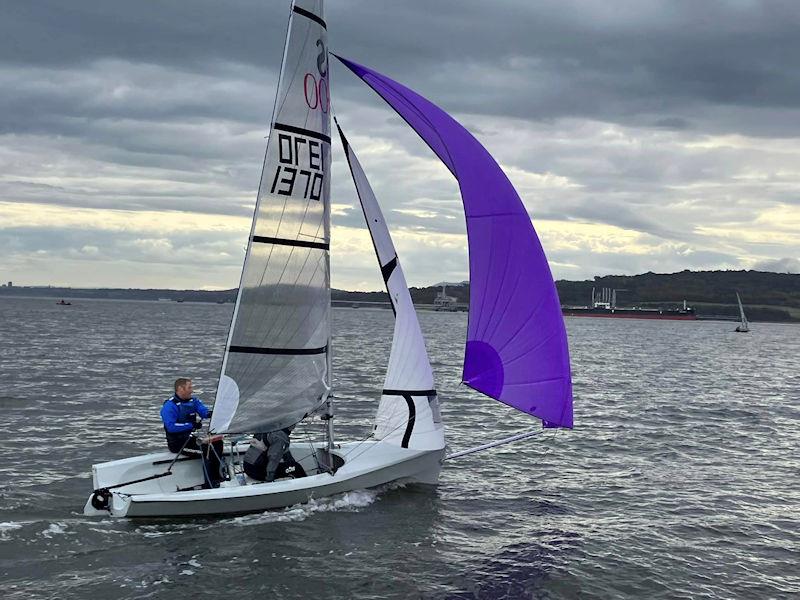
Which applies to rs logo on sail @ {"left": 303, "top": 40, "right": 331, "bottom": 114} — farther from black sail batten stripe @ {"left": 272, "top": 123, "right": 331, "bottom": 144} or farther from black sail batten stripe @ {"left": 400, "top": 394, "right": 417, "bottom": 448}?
black sail batten stripe @ {"left": 400, "top": 394, "right": 417, "bottom": 448}

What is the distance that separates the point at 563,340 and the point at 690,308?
648 ft

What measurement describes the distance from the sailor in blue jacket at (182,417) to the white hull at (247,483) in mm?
264

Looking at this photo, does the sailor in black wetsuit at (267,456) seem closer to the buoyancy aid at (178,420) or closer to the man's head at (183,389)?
the buoyancy aid at (178,420)

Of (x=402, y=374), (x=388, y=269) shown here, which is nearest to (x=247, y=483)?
(x=402, y=374)

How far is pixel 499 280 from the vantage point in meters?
13.0

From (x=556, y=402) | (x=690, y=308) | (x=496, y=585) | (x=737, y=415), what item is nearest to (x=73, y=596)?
(x=496, y=585)

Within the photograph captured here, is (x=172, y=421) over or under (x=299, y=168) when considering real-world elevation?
under

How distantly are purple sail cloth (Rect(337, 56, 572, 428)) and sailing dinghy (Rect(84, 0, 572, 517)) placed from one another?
0.06ft

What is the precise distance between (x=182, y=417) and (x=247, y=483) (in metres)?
1.55

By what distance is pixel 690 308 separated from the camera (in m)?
198

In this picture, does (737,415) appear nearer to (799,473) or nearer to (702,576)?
(799,473)

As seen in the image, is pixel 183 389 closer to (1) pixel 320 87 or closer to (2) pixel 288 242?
(2) pixel 288 242

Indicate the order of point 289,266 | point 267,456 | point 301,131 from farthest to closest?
point 267,456, point 289,266, point 301,131

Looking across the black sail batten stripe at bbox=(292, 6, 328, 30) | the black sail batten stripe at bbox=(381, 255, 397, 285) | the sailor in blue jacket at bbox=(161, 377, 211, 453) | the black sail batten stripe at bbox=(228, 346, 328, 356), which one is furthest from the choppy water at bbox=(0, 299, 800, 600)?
the black sail batten stripe at bbox=(292, 6, 328, 30)
